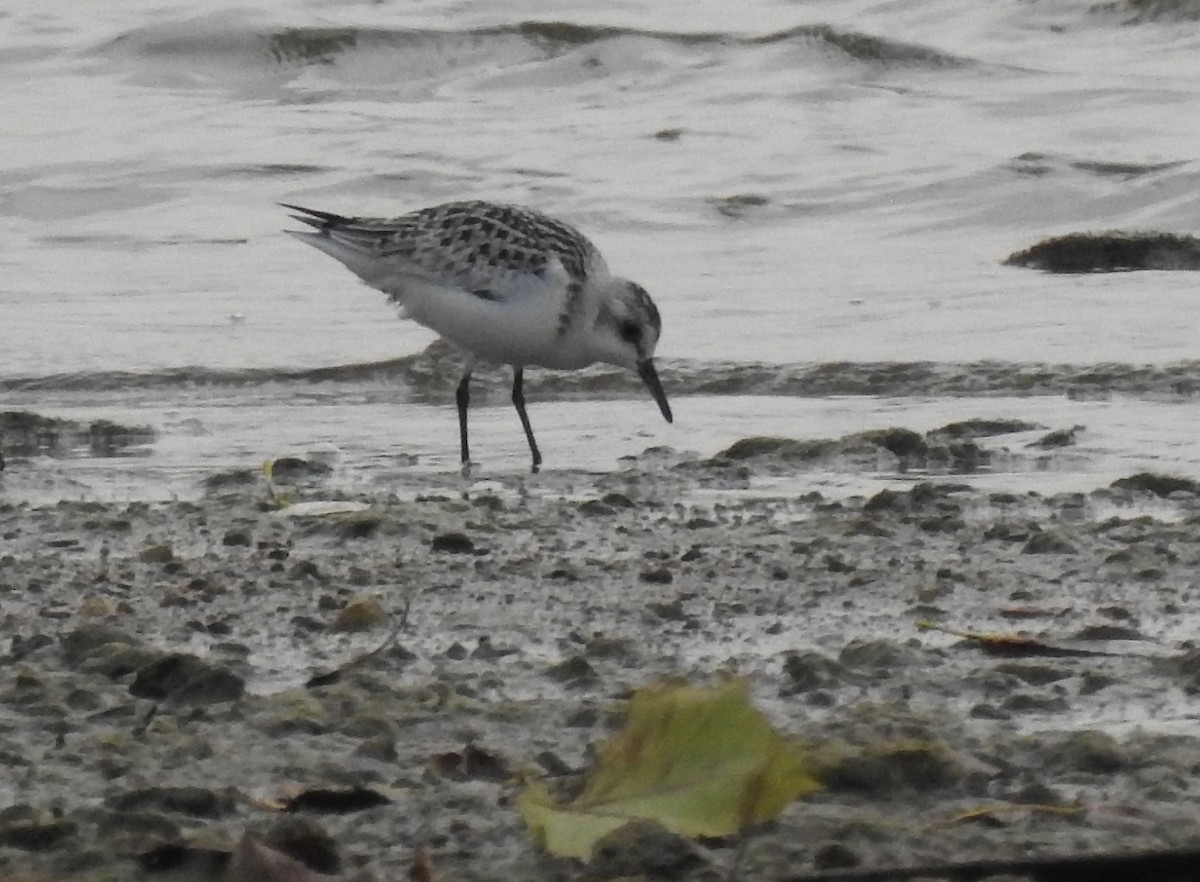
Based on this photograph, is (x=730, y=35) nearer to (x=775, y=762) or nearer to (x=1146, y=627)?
(x=1146, y=627)

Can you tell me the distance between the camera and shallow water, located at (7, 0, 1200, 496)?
734 cm

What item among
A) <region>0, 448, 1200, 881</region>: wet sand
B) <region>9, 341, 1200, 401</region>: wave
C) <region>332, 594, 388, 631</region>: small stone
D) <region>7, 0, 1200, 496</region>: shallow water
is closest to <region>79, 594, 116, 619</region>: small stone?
<region>0, 448, 1200, 881</region>: wet sand

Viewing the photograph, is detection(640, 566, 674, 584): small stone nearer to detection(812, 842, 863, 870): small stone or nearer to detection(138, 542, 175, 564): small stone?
detection(138, 542, 175, 564): small stone

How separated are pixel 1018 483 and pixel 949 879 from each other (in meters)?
3.30

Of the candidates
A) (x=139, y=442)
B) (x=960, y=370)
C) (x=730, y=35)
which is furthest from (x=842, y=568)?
(x=730, y=35)

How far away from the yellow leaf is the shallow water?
3.27m

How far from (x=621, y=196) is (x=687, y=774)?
8.98m

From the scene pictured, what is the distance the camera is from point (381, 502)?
207 inches

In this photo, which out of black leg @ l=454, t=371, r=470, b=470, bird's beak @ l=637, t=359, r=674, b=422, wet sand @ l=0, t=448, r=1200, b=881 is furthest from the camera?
bird's beak @ l=637, t=359, r=674, b=422

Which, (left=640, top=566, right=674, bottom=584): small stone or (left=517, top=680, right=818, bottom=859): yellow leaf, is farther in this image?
(left=640, top=566, right=674, bottom=584): small stone

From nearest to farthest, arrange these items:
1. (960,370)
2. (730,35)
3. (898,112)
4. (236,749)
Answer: (236,749) < (960,370) < (898,112) < (730,35)

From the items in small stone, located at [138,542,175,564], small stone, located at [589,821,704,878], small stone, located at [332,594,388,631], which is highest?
small stone, located at [589,821,704,878]

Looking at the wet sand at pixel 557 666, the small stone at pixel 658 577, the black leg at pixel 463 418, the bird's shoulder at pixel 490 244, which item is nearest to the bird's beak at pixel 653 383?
the bird's shoulder at pixel 490 244

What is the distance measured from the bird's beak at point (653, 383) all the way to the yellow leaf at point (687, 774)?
4.29 metres
